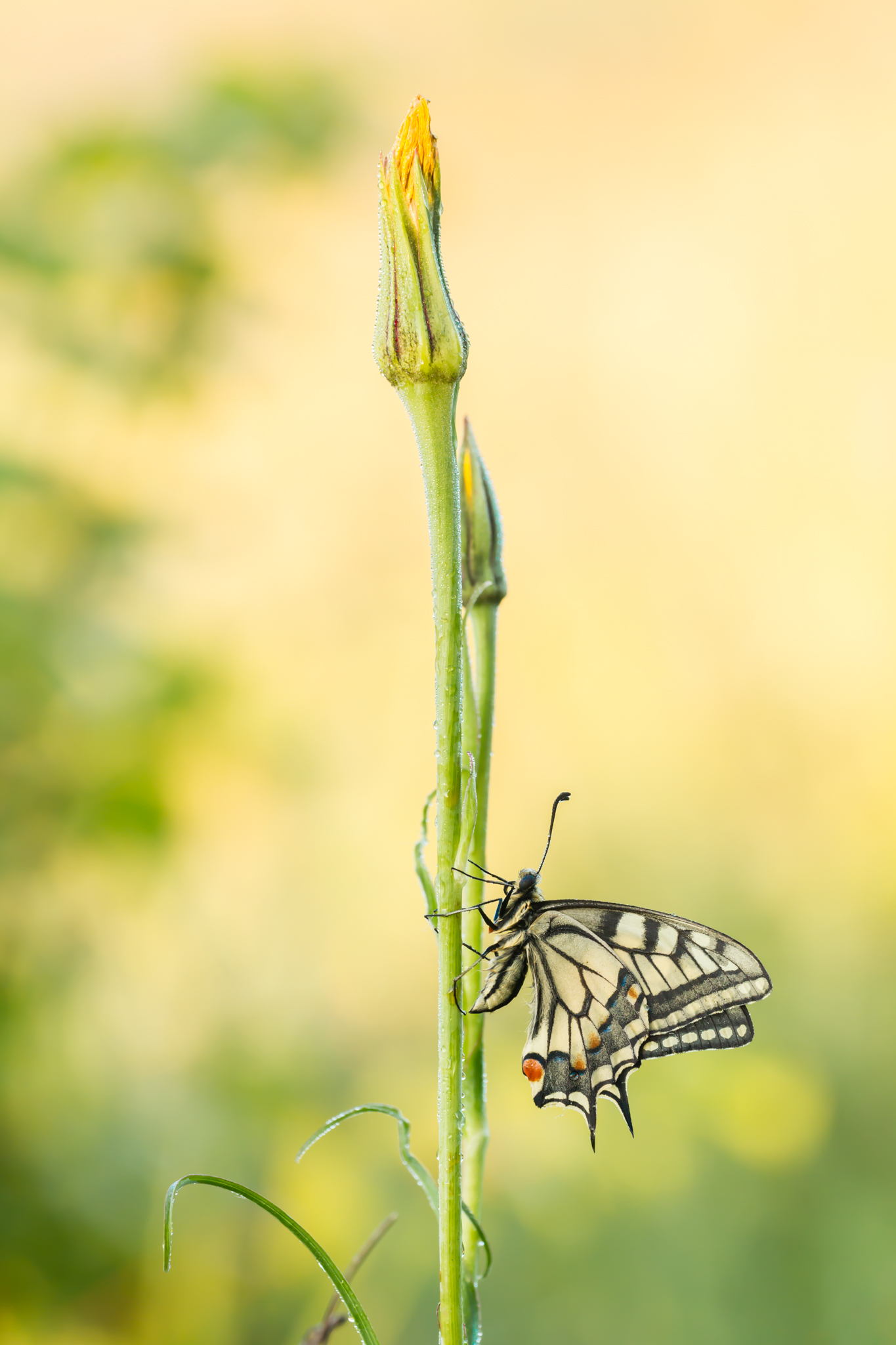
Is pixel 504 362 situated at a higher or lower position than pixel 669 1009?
A: higher

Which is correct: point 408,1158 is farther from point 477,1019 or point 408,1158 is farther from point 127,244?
point 127,244

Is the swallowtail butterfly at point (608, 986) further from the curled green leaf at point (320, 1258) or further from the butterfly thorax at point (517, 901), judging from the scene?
the curled green leaf at point (320, 1258)

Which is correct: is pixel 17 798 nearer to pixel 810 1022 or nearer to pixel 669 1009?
pixel 669 1009

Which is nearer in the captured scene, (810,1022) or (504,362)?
(810,1022)

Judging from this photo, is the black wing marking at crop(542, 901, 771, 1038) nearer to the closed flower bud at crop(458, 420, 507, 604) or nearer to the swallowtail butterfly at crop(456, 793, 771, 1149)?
the swallowtail butterfly at crop(456, 793, 771, 1149)

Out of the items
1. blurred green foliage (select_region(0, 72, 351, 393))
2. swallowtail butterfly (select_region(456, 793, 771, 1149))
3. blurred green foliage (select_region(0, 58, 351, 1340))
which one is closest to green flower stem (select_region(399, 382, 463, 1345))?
swallowtail butterfly (select_region(456, 793, 771, 1149))

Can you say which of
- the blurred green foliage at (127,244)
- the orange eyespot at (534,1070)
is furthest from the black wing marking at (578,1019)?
the blurred green foliage at (127,244)

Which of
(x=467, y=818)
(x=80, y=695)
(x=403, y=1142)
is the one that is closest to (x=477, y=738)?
(x=467, y=818)

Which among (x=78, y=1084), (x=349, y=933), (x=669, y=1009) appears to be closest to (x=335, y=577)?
(x=349, y=933)
